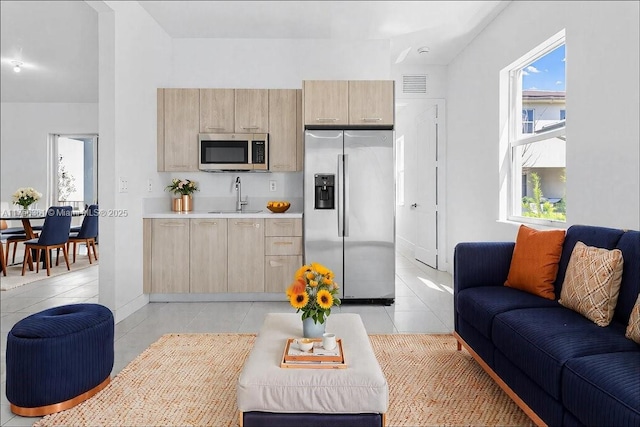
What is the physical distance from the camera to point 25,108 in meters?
8.16

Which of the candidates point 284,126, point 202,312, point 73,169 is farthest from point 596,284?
point 73,169

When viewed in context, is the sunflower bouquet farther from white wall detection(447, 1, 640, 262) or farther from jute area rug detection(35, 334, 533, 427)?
white wall detection(447, 1, 640, 262)

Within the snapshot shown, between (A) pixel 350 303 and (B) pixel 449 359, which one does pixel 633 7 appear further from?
(A) pixel 350 303

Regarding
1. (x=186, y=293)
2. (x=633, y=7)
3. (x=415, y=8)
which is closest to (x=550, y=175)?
(x=633, y=7)

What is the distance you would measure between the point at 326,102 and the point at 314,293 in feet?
9.13

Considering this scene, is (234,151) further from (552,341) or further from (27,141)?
(27,141)

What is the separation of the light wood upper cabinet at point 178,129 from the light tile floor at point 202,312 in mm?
1562

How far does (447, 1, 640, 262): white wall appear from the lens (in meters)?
2.56

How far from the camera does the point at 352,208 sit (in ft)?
14.1

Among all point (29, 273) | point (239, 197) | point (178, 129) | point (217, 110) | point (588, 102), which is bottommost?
point (29, 273)

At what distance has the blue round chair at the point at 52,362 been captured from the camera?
2043 mm

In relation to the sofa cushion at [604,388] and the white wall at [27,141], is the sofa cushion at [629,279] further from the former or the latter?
the white wall at [27,141]

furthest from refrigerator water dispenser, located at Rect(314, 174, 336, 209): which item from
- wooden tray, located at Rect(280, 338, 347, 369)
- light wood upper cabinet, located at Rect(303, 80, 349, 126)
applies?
wooden tray, located at Rect(280, 338, 347, 369)

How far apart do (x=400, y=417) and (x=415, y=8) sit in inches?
149
